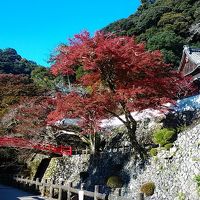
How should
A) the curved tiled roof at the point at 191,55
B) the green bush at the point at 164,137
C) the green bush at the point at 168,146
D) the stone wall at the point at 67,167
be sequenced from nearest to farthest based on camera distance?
the green bush at the point at 168,146
the green bush at the point at 164,137
the stone wall at the point at 67,167
the curved tiled roof at the point at 191,55

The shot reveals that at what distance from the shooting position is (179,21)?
49.8m

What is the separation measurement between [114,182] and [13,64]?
61.3 m

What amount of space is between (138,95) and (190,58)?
13.5 metres

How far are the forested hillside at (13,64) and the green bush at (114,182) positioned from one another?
54.5 meters

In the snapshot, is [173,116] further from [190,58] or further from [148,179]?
[190,58]

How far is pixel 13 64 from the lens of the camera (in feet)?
242

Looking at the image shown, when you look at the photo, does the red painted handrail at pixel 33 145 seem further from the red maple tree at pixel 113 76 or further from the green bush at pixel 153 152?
the green bush at pixel 153 152

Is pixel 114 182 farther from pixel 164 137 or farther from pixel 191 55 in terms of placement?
pixel 191 55

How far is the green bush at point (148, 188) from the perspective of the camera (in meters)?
14.5

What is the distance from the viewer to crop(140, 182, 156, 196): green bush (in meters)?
14.5

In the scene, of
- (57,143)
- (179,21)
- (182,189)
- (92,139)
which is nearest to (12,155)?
(57,143)

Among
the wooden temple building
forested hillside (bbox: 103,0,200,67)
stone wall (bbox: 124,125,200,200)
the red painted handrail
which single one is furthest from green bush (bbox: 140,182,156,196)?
forested hillside (bbox: 103,0,200,67)

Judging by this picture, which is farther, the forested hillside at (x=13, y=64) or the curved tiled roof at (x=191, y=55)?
the forested hillside at (x=13, y=64)

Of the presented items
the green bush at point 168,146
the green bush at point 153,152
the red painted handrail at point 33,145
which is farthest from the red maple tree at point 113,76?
the red painted handrail at point 33,145
